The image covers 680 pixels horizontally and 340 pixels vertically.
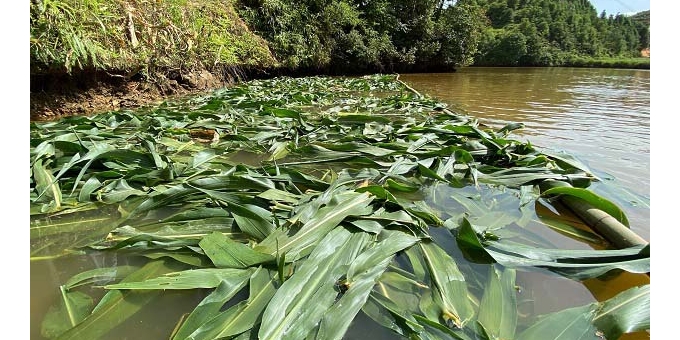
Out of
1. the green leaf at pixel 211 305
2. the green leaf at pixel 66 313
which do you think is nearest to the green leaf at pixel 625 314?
the green leaf at pixel 211 305

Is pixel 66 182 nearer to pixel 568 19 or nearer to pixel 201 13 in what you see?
pixel 201 13

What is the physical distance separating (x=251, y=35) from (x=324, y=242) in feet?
32.4

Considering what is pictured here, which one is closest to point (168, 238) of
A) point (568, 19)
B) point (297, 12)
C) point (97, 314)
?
point (97, 314)

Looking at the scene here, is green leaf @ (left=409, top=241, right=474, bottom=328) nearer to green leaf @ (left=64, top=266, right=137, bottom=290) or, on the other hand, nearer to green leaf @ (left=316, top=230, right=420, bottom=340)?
green leaf @ (left=316, top=230, right=420, bottom=340)

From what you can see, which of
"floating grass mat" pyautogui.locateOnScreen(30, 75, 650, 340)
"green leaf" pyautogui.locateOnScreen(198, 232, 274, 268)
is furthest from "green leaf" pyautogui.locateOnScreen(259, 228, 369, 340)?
"green leaf" pyautogui.locateOnScreen(198, 232, 274, 268)

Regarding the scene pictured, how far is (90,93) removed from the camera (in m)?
4.31

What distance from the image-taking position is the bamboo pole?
1.15 m

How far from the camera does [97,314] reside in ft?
2.89

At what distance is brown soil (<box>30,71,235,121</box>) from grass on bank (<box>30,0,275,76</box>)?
7.0 inches

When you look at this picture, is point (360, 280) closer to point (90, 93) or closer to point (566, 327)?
point (566, 327)

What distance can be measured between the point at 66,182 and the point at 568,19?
6180cm

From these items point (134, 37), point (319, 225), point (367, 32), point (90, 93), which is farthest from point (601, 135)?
point (367, 32)

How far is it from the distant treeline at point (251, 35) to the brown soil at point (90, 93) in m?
0.17
